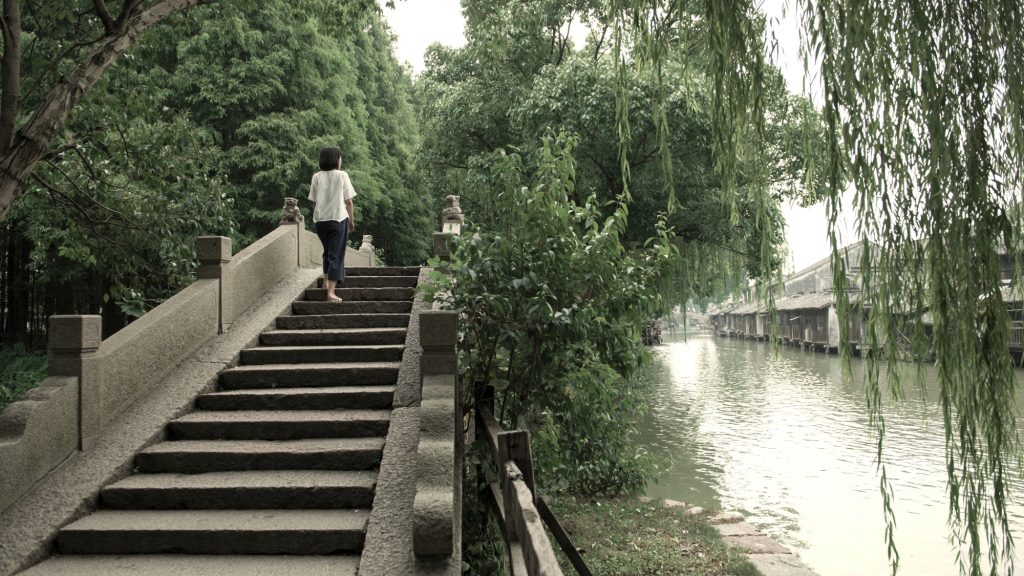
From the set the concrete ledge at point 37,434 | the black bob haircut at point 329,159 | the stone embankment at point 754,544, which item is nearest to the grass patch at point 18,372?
the black bob haircut at point 329,159

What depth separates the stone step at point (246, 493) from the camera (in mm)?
4449

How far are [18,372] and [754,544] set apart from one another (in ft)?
42.1

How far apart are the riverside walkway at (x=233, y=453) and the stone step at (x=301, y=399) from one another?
0.01 meters

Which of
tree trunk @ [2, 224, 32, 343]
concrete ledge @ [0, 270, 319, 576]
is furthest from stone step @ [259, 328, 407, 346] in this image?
tree trunk @ [2, 224, 32, 343]

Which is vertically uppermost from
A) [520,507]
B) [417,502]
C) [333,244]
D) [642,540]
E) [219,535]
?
[333,244]

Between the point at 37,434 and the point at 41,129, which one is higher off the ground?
the point at 41,129

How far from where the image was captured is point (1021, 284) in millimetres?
2590

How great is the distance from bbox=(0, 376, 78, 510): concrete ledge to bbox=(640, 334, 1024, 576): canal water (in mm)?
4516

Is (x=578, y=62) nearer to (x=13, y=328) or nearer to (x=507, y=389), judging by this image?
(x=507, y=389)

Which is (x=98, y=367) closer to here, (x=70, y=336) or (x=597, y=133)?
(x=70, y=336)

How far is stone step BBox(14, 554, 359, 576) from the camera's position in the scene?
150 inches

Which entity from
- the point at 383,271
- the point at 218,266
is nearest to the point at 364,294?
the point at 383,271

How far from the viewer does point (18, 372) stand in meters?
12.6

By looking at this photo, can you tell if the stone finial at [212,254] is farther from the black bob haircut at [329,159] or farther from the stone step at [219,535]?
the stone step at [219,535]
